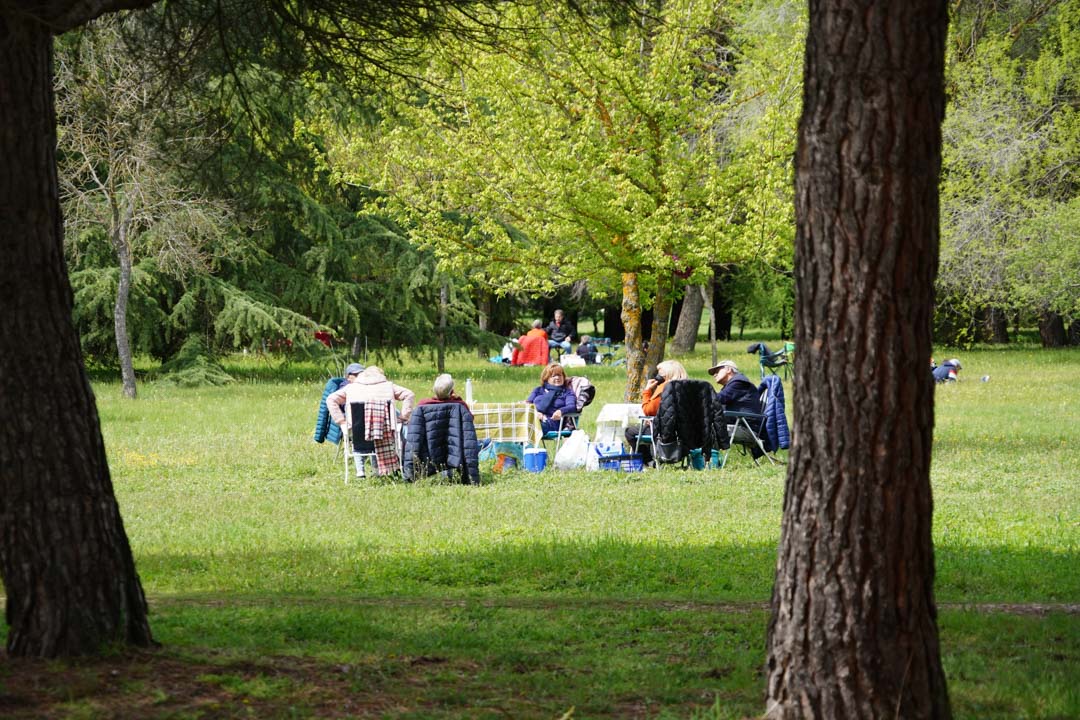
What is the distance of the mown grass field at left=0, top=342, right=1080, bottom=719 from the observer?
5.26m

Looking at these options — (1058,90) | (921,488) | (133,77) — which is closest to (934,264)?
(921,488)

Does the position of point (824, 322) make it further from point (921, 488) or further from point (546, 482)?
point (546, 482)

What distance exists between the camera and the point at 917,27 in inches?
169

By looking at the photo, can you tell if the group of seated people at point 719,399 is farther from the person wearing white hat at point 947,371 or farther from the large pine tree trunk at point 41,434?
the person wearing white hat at point 947,371

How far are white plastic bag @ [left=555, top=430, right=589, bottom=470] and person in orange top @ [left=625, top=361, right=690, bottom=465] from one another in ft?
1.81

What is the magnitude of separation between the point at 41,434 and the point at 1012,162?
26861 mm

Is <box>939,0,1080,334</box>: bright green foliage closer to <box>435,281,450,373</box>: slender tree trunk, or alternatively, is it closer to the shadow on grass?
<box>435,281,450,373</box>: slender tree trunk

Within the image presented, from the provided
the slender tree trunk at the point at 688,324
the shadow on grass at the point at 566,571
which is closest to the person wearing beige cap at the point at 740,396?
the shadow on grass at the point at 566,571

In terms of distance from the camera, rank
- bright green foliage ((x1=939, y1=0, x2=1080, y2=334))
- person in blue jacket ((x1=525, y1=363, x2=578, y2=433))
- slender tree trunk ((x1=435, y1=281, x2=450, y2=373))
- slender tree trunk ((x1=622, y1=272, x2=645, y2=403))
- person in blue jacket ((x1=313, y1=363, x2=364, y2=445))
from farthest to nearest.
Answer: slender tree trunk ((x1=435, y1=281, x2=450, y2=373)) → bright green foliage ((x1=939, y1=0, x2=1080, y2=334)) → slender tree trunk ((x1=622, y1=272, x2=645, y2=403)) → person in blue jacket ((x1=525, y1=363, x2=578, y2=433)) → person in blue jacket ((x1=313, y1=363, x2=364, y2=445))

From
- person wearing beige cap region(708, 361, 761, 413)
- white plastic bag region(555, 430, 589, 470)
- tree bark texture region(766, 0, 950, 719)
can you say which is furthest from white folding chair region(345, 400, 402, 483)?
tree bark texture region(766, 0, 950, 719)

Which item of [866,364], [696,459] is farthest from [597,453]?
[866,364]

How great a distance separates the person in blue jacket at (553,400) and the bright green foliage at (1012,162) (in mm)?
15676

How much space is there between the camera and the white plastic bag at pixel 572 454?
50.3ft

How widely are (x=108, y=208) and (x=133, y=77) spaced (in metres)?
12.2
